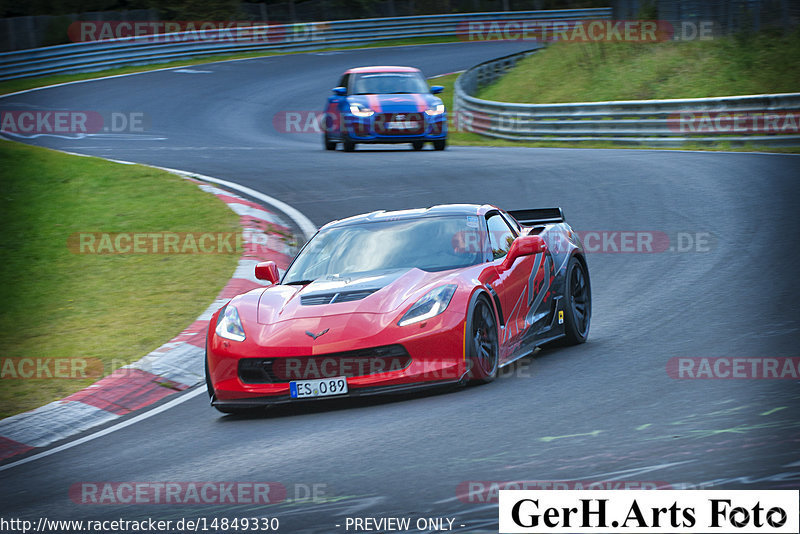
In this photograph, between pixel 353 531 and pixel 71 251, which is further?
pixel 71 251

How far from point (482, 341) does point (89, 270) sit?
600 cm

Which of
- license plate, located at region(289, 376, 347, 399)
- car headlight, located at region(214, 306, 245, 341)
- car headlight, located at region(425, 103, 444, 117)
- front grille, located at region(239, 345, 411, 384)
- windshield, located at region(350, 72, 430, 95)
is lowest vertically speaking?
car headlight, located at region(425, 103, 444, 117)

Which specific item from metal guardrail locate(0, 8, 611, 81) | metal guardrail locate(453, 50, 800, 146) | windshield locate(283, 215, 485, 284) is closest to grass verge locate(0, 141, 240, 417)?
windshield locate(283, 215, 485, 284)

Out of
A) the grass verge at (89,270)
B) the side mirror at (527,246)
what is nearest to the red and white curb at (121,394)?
the grass verge at (89,270)

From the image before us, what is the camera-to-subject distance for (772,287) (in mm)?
9898

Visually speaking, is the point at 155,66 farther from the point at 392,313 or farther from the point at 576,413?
the point at 576,413

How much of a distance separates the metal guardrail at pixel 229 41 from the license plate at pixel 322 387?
98.7ft

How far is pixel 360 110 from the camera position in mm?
21938

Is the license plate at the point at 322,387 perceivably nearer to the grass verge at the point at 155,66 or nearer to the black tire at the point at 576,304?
the black tire at the point at 576,304

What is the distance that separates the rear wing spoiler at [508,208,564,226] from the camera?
10002 millimetres

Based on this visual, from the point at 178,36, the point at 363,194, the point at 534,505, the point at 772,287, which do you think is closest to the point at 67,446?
the point at 534,505

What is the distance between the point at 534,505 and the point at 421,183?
12260mm

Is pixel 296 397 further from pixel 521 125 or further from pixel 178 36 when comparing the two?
pixel 178 36

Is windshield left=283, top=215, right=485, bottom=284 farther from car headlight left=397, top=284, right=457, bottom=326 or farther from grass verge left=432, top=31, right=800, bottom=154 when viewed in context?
grass verge left=432, top=31, right=800, bottom=154
